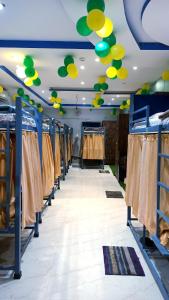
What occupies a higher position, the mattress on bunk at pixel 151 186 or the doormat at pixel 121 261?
the mattress on bunk at pixel 151 186

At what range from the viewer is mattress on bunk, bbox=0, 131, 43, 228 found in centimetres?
241

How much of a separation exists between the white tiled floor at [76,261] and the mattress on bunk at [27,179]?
1.60 ft

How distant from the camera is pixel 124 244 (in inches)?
128

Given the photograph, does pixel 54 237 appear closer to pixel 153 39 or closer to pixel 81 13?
pixel 81 13

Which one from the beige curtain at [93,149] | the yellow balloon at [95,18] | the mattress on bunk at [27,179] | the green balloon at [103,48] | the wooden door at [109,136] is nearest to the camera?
the mattress on bunk at [27,179]

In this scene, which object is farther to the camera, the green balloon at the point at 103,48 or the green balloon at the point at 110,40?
the green balloon at the point at 110,40

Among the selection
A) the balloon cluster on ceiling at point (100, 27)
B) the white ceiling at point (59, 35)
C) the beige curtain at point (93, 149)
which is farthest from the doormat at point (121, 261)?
the beige curtain at point (93, 149)

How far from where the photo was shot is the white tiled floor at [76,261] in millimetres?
2211

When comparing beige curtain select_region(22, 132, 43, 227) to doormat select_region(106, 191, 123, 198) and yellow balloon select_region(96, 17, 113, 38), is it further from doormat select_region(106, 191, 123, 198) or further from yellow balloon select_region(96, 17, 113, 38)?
doormat select_region(106, 191, 123, 198)

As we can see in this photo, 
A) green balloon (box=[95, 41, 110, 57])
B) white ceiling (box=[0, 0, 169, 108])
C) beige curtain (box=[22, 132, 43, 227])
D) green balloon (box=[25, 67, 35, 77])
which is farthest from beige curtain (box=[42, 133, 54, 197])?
green balloon (box=[25, 67, 35, 77])

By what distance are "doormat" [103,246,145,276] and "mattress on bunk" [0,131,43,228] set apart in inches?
36.9

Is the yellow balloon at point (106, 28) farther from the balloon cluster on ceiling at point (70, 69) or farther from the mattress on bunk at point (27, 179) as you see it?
the balloon cluster on ceiling at point (70, 69)

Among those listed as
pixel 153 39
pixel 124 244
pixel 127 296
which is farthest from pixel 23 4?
pixel 127 296

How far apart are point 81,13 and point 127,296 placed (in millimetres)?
3564
